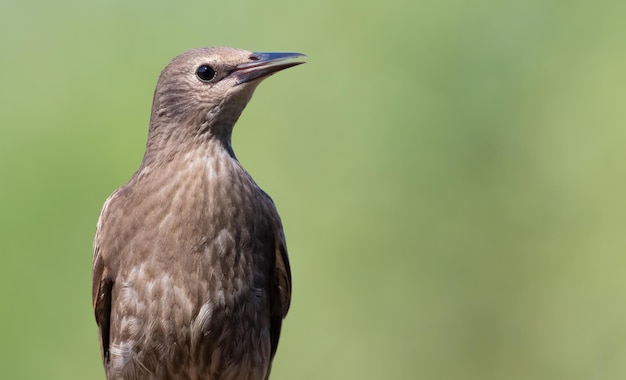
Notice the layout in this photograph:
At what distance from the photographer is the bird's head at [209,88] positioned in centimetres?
567

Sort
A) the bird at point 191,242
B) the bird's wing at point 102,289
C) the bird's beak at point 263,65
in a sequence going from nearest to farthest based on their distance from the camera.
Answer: the bird's beak at point 263,65 → the bird at point 191,242 → the bird's wing at point 102,289

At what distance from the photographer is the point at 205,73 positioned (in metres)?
5.78

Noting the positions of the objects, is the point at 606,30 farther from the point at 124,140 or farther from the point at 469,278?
the point at 124,140

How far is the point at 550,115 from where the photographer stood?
36.9 ft

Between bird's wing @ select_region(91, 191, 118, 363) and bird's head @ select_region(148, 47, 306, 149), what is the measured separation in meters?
0.51

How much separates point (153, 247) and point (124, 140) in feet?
12.3

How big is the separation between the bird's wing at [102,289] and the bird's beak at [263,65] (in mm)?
917

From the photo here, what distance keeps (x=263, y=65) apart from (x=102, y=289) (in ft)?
4.59

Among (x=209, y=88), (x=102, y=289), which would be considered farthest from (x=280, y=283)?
(x=209, y=88)

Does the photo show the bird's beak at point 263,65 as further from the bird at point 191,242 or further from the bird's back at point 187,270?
the bird's back at point 187,270

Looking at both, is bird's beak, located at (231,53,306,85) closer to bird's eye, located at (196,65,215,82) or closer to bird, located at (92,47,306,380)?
bird, located at (92,47,306,380)

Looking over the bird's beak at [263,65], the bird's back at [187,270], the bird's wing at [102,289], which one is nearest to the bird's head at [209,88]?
the bird's beak at [263,65]

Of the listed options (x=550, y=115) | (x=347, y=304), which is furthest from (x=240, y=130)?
(x=550, y=115)

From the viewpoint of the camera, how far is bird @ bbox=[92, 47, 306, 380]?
5758mm
